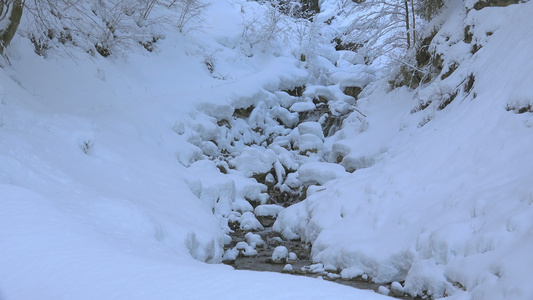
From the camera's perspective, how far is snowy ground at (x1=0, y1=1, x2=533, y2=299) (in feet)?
11.4

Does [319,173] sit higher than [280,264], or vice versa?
[319,173]

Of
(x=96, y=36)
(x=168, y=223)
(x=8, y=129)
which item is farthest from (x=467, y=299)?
(x=96, y=36)

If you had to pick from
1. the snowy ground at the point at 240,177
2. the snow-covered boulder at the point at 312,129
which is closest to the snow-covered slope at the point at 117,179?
the snowy ground at the point at 240,177

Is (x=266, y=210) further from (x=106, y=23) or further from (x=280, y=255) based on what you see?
(x=106, y=23)

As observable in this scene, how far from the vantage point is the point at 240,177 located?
10789 mm

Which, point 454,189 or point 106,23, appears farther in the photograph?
point 106,23

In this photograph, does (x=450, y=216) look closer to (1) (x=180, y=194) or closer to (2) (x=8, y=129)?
(1) (x=180, y=194)

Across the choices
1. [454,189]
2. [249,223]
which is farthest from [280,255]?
[454,189]

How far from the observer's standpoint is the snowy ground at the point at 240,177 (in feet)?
11.4

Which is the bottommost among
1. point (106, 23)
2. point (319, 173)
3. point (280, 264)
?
point (280, 264)

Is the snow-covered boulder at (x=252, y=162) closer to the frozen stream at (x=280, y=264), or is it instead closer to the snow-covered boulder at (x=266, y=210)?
the snow-covered boulder at (x=266, y=210)

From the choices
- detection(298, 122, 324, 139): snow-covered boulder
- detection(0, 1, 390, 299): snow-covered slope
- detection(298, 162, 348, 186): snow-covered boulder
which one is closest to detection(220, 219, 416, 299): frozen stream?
detection(0, 1, 390, 299): snow-covered slope

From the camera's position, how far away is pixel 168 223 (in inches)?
249

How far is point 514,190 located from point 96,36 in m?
10.8
